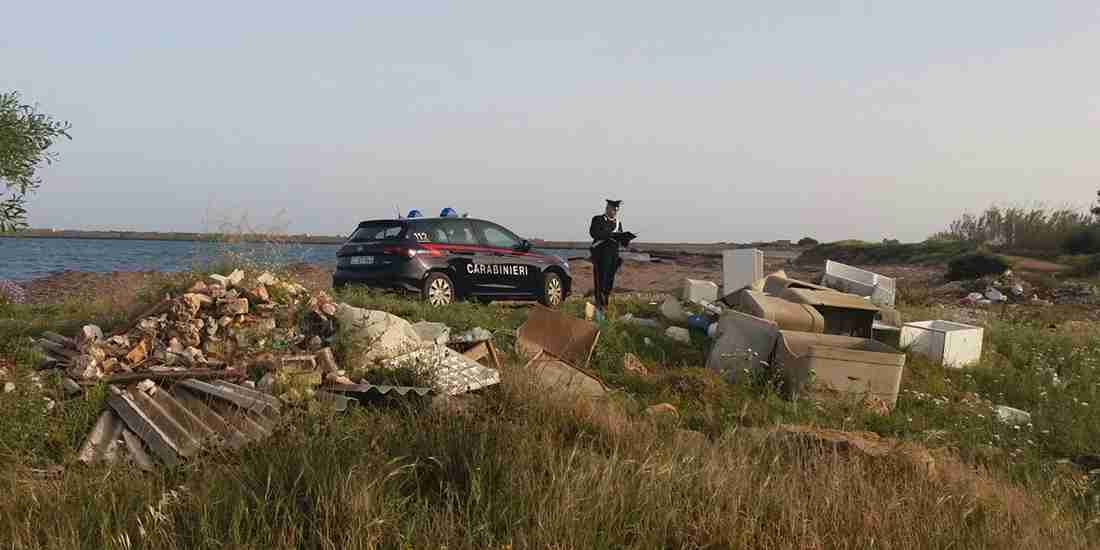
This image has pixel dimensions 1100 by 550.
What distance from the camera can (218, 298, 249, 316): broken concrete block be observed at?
281 inches

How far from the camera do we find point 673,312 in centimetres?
1081

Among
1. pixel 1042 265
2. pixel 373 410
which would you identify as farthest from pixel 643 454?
pixel 1042 265

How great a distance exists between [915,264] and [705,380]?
28.2 m

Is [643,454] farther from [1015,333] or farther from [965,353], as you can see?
[1015,333]

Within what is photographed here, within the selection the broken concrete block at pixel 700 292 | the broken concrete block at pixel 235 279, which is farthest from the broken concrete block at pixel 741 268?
the broken concrete block at pixel 235 279

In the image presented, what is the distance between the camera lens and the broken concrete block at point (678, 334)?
373 inches

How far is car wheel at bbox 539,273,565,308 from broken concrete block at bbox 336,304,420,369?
5646mm

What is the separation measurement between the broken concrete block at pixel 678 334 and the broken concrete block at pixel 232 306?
5.33 metres

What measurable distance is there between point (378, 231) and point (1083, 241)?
26.6 metres

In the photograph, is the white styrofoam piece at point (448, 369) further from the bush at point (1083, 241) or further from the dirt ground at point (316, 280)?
the bush at point (1083, 241)

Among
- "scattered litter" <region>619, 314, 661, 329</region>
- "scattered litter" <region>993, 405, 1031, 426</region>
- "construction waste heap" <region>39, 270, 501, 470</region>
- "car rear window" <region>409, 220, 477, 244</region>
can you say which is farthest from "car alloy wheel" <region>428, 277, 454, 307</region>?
"scattered litter" <region>993, 405, 1031, 426</region>

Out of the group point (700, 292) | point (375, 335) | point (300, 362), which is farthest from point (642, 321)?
point (300, 362)

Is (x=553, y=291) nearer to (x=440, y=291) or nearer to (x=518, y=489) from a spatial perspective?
(x=440, y=291)

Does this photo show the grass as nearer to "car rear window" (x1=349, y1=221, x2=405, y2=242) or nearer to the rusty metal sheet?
the rusty metal sheet
